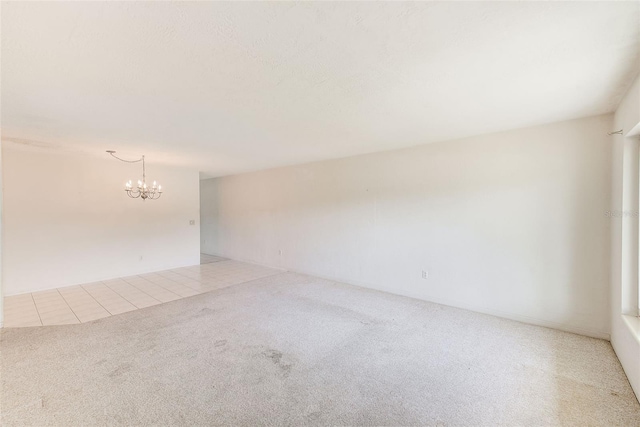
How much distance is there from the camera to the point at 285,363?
2.25m

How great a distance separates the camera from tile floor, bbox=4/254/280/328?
3238 millimetres

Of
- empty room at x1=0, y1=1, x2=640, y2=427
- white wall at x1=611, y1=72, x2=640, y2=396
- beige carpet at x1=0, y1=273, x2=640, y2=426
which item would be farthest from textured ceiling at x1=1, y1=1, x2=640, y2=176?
beige carpet at x1=0, y1=273, x2=640, y2=426

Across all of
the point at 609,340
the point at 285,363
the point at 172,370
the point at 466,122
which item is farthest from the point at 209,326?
the point at 609,340

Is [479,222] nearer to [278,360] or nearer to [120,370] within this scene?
[278,360]

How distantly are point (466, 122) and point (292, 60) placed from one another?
2.26m

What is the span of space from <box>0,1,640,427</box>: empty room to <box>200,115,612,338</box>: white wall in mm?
27

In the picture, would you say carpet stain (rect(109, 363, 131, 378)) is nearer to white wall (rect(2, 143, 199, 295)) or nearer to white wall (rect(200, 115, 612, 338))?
white wall (rect(200, 115, 612, 338))

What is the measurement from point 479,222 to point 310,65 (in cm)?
302

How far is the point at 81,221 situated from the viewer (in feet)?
15.6

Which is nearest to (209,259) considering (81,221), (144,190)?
(144,190)

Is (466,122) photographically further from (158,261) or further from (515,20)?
(158,261)

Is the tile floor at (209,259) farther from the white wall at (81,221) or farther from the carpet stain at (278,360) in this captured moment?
the carpet stain at (278,360)

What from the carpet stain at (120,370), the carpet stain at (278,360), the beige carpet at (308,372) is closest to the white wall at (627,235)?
the beige carpet at (308,372)

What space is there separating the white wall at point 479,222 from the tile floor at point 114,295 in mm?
1742
